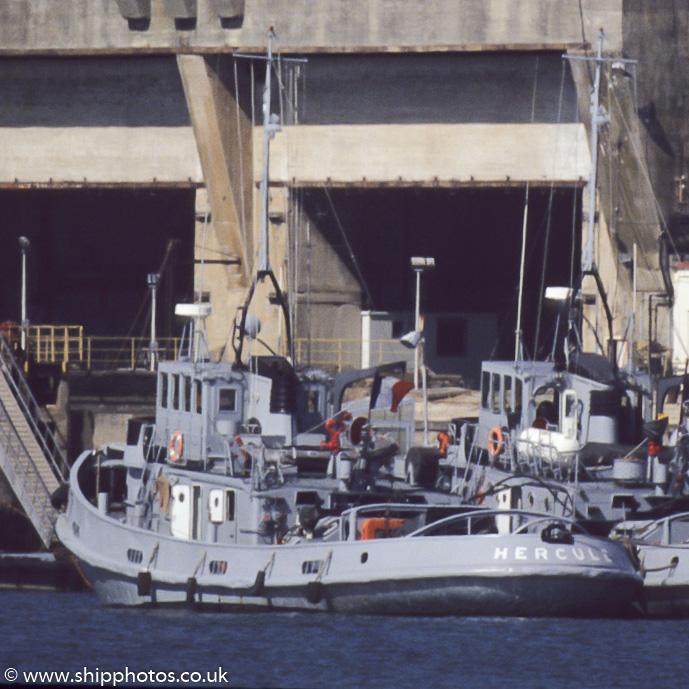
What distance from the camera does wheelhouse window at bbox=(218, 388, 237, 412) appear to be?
39.2 meters

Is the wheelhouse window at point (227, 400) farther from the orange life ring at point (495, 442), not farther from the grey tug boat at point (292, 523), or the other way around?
the orange life ring at point (495, 442)

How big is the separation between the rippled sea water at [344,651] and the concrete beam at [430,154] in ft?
70.0

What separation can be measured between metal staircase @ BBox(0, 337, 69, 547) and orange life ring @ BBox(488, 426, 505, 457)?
475 inches

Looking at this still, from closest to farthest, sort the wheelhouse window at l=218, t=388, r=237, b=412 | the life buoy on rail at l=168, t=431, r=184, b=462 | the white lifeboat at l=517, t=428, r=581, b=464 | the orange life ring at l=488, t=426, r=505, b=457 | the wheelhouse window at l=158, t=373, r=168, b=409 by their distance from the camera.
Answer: the white lifeboat at l=517, t=428, r=581, b=464 < the life buoy on rail at l=168, t=431, r=184, b=462 < the wheelhouse window at l=218, t=388, r=237, b=412 < the orange life ring at l=488, t=426, r=505, b=457 < the wheelhouse window at l=158, t=373, r=168, b=409

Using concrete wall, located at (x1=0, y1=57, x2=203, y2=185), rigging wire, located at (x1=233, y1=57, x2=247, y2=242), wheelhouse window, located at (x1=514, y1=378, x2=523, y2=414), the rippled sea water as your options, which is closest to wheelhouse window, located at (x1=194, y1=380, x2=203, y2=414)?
the rippled sea water

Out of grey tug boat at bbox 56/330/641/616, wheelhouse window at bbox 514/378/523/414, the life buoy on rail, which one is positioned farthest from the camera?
wheelhouse window at bbox 514/378/523/414

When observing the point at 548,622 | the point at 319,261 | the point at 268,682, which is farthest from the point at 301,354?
the point at 268,682

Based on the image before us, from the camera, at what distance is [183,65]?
5288 centimetres

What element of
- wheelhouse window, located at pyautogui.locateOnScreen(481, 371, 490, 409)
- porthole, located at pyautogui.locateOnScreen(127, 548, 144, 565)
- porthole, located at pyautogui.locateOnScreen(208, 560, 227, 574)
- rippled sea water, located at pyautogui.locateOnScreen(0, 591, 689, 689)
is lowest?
rippled sea water, located at pyautogui.locateOnScreen(0, 591, 689, 689)

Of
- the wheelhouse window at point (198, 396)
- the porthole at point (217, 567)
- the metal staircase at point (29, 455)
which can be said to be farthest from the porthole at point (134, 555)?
the metal staircase at point (29, 455)

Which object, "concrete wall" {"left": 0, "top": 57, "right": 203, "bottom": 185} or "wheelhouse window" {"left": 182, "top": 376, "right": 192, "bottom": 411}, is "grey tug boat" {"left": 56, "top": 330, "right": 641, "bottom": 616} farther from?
"concrete wall" {"left": 0, "top": 57, "right": 203, "bottom": 185}

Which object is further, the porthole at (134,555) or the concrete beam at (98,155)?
the concrete beam at (98,155)

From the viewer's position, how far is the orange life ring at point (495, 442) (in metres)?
40.1

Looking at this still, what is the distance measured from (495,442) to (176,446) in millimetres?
7184
